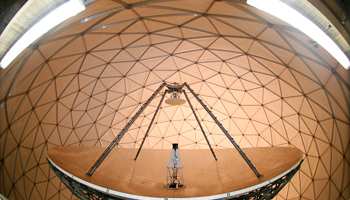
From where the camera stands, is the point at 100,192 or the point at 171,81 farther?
the point at 171,81

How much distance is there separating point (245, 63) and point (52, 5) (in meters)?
21.7

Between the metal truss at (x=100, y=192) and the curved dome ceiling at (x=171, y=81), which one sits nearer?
the metal truss at (x=100, y=192)

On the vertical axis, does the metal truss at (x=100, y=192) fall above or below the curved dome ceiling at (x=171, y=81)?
below

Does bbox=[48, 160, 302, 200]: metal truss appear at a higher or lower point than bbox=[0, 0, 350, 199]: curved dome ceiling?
lower

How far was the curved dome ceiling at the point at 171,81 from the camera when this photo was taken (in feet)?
54.7

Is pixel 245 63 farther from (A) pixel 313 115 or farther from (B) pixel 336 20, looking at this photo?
(B) pixel 336 20

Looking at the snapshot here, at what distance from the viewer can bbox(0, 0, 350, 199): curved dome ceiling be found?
656 inches

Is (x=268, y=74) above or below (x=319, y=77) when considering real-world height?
above

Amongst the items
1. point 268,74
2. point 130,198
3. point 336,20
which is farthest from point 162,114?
point 336,20

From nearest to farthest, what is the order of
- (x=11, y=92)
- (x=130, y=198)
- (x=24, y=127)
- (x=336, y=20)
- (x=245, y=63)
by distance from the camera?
(x=336, y=20), (x=130, y=198), (x=11, y=92), (x=24, y=127), (x=245, y=63)

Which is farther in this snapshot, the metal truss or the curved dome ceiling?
the curved dome ceiling

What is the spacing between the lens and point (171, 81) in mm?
28422

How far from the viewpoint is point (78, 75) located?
2361 centimetres

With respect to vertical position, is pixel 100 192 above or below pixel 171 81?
below
